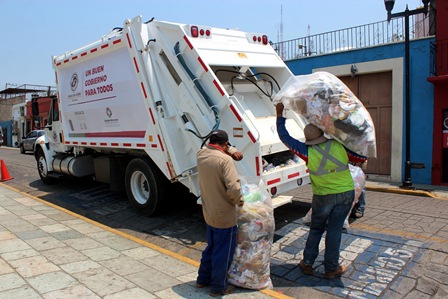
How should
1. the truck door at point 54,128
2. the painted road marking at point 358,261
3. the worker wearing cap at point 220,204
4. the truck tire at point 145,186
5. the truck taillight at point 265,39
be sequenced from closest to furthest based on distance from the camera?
1. the worker wearing cap at point 220,204
2. the painted road marking at point 358,261
3. the truck tire at point 145,186
4. the truck taillight at point 265,39
5. the truck door at point 54,128

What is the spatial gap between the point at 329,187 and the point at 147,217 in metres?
→ 3.70

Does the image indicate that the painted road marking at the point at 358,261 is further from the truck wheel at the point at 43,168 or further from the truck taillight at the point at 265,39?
the truck wheel at the point at 43,168

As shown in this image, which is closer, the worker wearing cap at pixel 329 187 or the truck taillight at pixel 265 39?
the worker wearing cap at pixel 329 187

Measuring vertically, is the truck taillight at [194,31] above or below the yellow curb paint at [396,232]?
above

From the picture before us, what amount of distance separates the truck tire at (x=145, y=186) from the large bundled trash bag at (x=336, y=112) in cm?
300

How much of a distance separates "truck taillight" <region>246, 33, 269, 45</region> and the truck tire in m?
2.75

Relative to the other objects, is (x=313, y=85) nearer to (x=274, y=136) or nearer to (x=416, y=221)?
(x=274, y=136)

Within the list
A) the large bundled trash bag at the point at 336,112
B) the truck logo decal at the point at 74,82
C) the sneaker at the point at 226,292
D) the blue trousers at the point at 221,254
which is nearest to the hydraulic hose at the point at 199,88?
the large bundled trash bag at the point at 336,112

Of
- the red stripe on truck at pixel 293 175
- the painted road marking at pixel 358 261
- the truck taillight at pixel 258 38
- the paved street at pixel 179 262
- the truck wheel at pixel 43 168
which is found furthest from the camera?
the truck wheel at pixel 43 168

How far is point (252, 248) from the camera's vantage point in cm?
369

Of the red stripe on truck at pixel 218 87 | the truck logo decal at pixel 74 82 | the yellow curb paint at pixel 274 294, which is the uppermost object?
the truck logo decal at pixel 74 82

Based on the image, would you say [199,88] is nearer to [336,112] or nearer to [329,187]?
[336,112]

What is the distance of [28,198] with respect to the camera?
26.4 feet

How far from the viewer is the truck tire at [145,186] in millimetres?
6234
